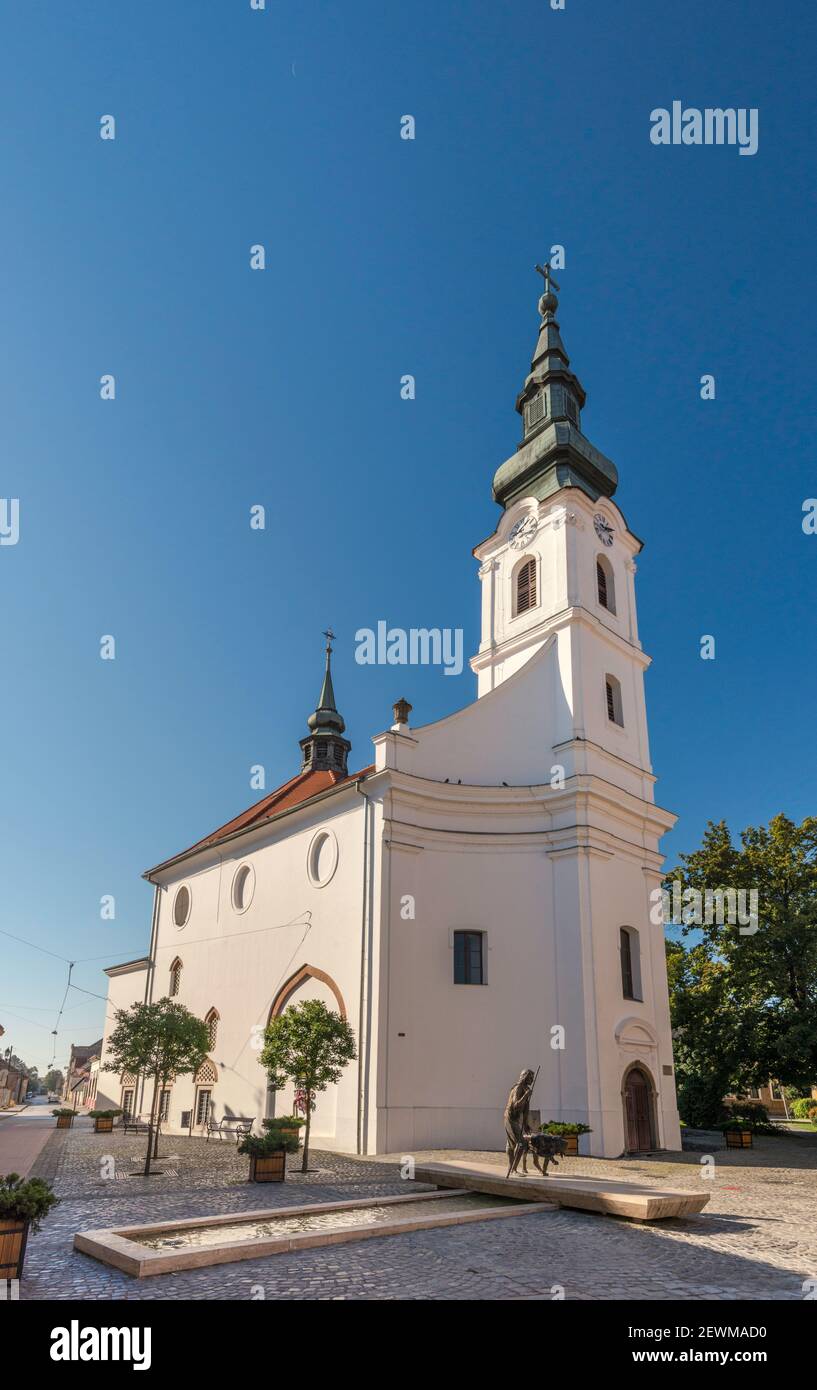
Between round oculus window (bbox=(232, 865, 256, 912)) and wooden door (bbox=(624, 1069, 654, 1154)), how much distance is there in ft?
43.7

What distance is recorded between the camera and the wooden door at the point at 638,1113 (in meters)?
21.6

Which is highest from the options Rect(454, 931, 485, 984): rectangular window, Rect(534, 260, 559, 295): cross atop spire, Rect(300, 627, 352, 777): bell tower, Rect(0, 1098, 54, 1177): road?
Rect(534, 260, 559, 295): cross atop spire

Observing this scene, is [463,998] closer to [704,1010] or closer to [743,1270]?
[704,1010]

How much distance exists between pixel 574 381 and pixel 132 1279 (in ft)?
101

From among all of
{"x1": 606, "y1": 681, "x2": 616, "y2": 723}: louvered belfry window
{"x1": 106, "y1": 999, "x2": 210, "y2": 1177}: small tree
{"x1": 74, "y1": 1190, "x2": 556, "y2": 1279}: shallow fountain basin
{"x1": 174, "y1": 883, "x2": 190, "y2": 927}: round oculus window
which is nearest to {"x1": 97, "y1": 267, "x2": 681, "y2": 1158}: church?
{"x1": 606, "y1": 681, "x2": 616, "y2": 723}: louvered belfry window

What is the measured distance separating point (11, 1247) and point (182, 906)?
93.7ft

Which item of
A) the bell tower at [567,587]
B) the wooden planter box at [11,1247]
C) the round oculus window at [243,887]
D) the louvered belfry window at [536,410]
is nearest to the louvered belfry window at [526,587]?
the bell tower at [567,587]

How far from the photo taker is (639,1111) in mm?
22266

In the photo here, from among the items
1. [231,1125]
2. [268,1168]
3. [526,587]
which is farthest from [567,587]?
[231,1125]

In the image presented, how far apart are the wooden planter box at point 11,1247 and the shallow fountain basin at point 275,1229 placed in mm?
927

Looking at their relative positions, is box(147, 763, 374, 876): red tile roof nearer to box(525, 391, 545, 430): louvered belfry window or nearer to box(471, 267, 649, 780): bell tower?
box(471, 267, 649, 780): bell tower

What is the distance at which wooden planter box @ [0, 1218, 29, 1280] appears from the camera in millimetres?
7199

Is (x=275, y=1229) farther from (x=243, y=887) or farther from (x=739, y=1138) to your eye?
(x=243, y=887)
